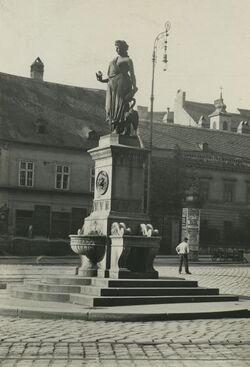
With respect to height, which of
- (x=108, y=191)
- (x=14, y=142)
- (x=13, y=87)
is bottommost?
(x=108, y=191)

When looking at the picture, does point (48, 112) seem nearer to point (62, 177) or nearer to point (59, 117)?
point (59, 117)

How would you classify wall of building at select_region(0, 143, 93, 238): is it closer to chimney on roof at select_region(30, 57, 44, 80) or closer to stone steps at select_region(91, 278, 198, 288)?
chimney on roof at select_region(30, 57, 44, 80)

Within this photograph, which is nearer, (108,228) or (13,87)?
(108,228)

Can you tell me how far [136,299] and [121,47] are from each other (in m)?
6.44

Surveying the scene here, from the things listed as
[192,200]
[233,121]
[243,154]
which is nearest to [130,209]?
[192,200]

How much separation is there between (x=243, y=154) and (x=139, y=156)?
41985 millimetres

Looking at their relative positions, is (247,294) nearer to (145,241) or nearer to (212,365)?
(145,241)

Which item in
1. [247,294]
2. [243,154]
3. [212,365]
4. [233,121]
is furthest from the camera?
[233,121]

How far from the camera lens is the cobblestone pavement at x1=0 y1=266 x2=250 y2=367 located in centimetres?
743

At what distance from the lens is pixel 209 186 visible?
51.9m

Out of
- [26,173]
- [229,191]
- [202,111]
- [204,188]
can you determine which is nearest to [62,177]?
[26,173]

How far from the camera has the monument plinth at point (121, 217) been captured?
46.4 ft

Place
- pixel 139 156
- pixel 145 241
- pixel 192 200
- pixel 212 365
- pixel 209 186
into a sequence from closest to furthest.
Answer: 1. pixel 212 365
2. pixel 145 241
3. pixel 139 156
4. pixel 192 200
5. pixel 209 186

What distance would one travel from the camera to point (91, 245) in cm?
1448
